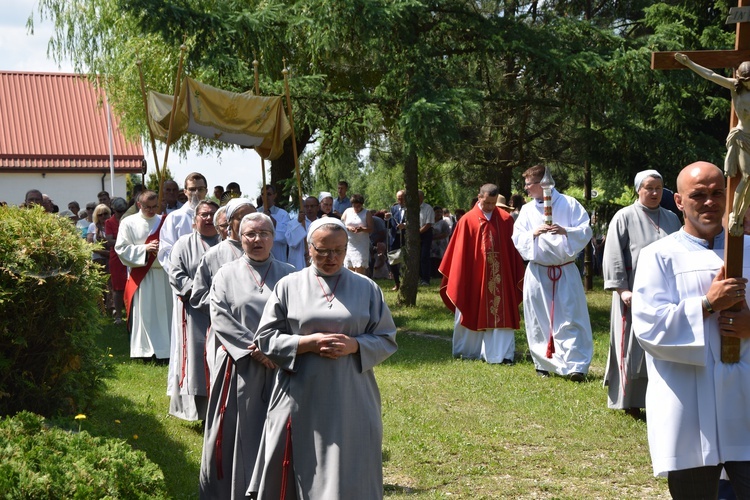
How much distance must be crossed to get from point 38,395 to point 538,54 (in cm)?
1006

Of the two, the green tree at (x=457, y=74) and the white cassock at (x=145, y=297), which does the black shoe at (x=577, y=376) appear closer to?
the green tree at (x=457, y=74)

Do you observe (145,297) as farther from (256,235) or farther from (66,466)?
(66,466)

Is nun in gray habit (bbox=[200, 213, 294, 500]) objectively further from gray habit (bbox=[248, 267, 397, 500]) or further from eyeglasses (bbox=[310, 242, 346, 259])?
eyeglasses (bbox=[310, 242, 346, 259])

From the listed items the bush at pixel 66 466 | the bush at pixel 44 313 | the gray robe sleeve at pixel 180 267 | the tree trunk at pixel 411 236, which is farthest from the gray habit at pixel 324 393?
the tree trunk at pixel 411 236

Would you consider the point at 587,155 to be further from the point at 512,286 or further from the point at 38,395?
the point at 38,395

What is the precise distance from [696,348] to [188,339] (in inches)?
178

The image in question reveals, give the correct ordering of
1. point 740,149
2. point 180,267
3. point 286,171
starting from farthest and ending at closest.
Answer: point 286,171, point 180,267, point 740,149

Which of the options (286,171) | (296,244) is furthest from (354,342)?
(286,171)

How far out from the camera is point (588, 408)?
9422mm

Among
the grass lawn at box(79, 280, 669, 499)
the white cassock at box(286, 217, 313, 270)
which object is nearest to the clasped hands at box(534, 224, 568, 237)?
the grass lawn at box(79, 280, 669, 499)

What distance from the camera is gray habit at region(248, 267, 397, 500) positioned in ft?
17.0

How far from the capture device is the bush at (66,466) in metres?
4.40

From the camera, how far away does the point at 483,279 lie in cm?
1262

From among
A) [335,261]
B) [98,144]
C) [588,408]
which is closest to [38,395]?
[335,261]
